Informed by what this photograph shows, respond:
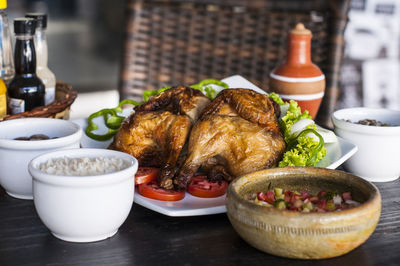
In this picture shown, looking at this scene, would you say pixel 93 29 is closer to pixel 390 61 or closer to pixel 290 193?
pixel 390 61

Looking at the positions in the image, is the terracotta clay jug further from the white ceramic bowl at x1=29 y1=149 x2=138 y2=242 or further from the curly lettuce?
the white ceramic bowl at x1=29 y1=149 x2=138 y2=242

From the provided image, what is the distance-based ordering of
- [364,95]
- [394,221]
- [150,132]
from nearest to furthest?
[394,221]
[150,132]
[364,95]

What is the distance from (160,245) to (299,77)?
1.03 m

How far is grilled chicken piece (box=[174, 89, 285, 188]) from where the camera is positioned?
1486mm

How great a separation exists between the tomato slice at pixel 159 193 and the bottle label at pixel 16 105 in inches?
24.5

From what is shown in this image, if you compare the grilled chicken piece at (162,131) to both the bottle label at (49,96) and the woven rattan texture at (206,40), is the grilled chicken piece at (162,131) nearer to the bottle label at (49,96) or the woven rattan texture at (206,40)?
the bottle label at (49,96)

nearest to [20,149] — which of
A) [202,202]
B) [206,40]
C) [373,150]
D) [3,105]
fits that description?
[3,105]

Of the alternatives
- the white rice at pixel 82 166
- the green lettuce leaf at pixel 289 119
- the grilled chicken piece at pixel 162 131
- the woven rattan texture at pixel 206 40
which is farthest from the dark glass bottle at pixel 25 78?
the woven rattan texture at pixel 206 40

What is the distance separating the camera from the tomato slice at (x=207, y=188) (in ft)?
4.75

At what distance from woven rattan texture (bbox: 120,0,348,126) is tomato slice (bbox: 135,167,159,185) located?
1.43 metres

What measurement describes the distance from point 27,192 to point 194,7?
66.1 inches

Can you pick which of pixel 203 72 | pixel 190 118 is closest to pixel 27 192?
pixel 190 118

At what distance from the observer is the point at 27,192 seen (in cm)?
147

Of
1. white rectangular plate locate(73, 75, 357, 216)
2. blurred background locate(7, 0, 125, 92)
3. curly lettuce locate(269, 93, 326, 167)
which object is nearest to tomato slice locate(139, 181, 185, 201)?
white rectangular plate locate(73, 75, 357, 216)
